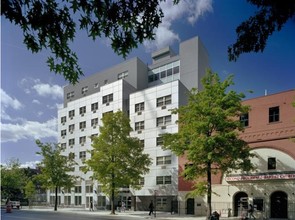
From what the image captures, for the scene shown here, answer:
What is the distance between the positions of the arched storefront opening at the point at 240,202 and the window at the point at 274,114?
7532 mm

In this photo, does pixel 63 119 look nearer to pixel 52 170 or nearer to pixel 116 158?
pixel 52 170

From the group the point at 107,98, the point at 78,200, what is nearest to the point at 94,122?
the point at 107,98

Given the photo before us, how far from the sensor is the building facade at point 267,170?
114 feet

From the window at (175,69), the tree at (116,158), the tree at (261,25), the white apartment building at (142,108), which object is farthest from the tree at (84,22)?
the window at (175,69)

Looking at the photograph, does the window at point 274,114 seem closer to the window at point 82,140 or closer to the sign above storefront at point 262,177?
the sign above storefront at point 262,177

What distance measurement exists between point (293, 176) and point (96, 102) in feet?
118

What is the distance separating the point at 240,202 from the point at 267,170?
13.9 feet

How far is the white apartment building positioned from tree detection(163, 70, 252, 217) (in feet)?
39.8

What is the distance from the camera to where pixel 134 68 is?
6144 cm

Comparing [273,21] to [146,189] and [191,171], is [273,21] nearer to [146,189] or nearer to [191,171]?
[191,171]

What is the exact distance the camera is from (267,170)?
119ft

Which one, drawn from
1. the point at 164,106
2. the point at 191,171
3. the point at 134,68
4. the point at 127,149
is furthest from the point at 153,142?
the point at 191,171

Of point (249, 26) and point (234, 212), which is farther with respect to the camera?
point (234, 212)

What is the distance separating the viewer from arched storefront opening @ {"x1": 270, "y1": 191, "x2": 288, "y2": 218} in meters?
34.7
